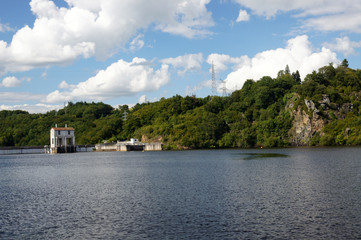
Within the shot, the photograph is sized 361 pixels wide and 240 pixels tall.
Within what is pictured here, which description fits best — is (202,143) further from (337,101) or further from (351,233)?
(351,233)

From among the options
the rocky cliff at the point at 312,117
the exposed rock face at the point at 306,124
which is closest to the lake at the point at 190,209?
the exposed rock face at the point at 306,124

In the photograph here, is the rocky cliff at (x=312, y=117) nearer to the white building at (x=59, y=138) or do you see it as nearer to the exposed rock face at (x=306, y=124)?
the exposed rock face at (x=306, y=124)

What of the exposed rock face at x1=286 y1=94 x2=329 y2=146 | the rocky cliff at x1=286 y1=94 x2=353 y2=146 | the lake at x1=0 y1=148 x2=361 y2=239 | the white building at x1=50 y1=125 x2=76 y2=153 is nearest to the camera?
the lake at x1=0 y1=148 x2=361 y2=239

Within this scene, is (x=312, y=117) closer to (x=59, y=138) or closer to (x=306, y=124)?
(x=306, y=124)

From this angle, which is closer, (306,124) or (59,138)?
(306,124)

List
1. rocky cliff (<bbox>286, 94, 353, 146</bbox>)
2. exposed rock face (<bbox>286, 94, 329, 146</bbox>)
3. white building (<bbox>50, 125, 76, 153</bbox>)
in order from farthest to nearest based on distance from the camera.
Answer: white building (<bbox>50, 125, 76, 153</bbox>), rocky cliff (<bbox>286, 94, 353, 146</bbox>), exposed rock face (<bbox>286, 94, 329, 146</bbox>)

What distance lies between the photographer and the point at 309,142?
172 metres

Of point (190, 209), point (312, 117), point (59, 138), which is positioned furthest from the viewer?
point (59, 138)

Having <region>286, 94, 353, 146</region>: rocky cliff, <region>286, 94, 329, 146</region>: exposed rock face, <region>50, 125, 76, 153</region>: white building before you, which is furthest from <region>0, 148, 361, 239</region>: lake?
<region>50, 125, 76, 153</region>: white building

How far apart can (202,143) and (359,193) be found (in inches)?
6017

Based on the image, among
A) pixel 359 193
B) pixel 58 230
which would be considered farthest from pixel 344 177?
pixel 58 230

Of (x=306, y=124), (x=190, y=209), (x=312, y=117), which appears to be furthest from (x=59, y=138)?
(x=190, y=209)

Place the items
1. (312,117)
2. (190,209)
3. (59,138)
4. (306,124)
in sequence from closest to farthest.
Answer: (190,209) < (312,117) < (306,124) < (59,138)

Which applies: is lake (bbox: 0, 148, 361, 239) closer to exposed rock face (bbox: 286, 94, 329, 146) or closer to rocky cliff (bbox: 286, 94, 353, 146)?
exposed rock face (bbox: 286, 94, 329, 146)
